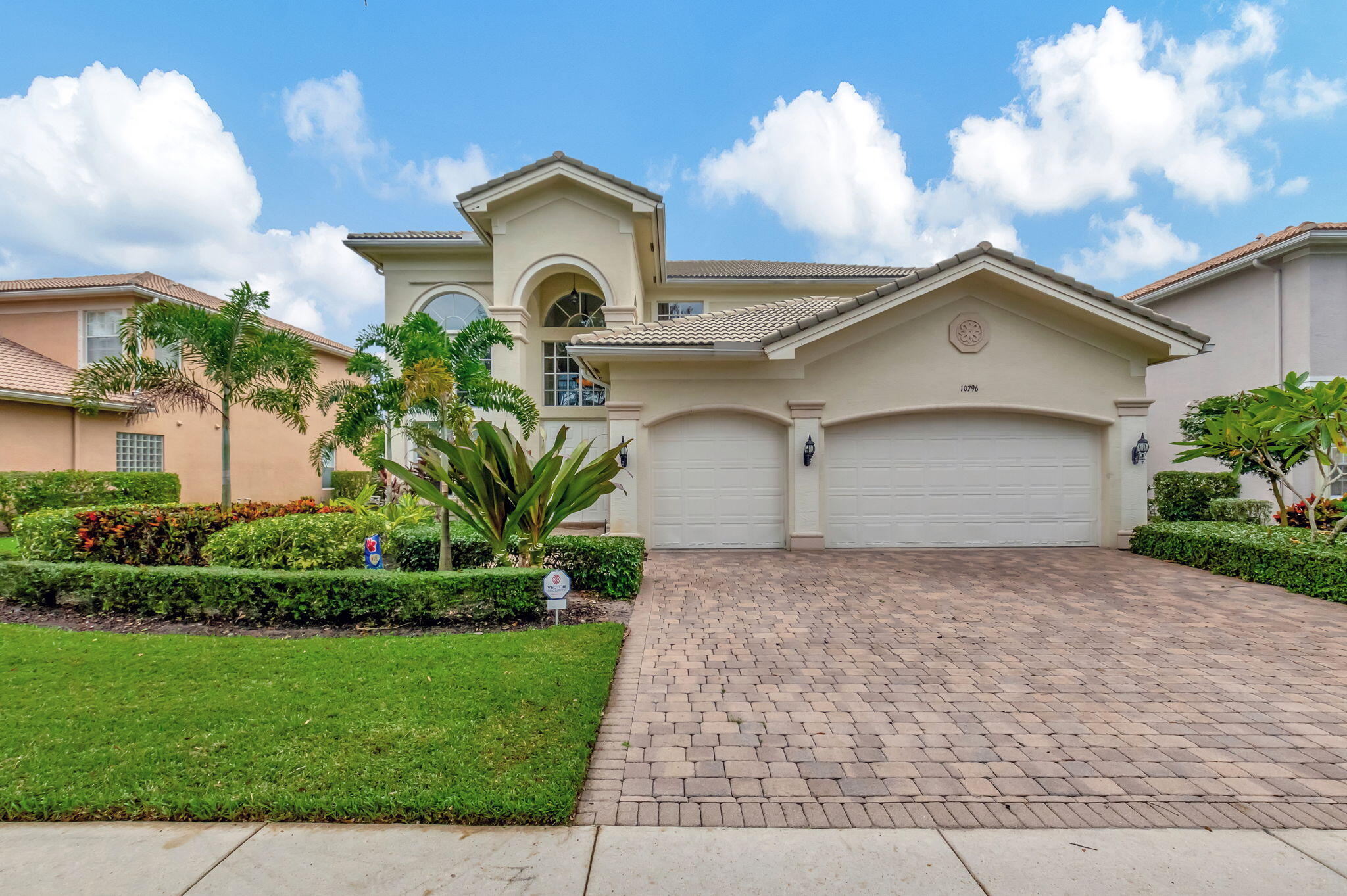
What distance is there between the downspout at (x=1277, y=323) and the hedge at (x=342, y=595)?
1789 cm

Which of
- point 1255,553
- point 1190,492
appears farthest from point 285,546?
point 1190,492

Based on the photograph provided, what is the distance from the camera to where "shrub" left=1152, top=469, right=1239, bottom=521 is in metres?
12.9

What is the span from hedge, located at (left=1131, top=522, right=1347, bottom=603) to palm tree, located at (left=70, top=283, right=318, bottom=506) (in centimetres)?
1538

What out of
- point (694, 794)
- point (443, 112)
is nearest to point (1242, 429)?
point (694, 794)

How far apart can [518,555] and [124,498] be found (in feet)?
42.3

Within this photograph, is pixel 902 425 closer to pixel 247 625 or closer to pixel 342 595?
pixel 342 595

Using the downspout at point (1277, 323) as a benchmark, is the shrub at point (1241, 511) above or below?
below

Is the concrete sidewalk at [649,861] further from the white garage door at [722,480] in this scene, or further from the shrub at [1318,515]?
the shrub at [1318,515]

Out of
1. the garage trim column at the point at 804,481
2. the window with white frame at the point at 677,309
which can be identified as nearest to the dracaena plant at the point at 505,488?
the garage trim column at the point at 804,481

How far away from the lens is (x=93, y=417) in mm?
14258

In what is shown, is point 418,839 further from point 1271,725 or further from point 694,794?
point 1271,725

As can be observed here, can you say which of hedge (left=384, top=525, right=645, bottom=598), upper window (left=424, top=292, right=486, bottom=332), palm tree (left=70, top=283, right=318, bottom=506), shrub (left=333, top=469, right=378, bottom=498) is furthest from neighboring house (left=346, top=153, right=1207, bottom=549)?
shrub (left=333, top=469, right=378, bottom=498)

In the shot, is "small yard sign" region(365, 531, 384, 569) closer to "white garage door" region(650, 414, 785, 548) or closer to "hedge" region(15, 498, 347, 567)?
Answer: "hedge" region(15, 498, 347, 567)

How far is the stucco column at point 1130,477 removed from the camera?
1095 centimetres
